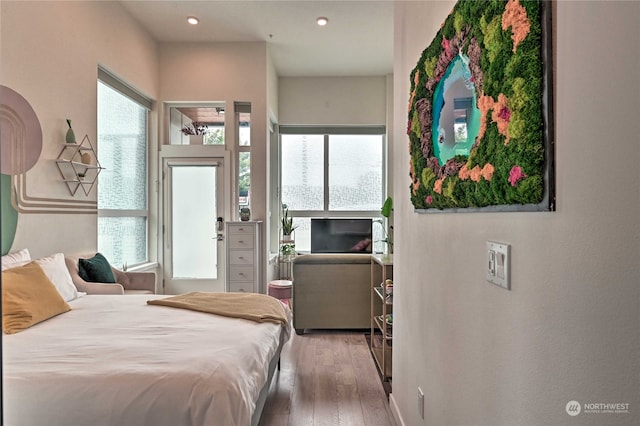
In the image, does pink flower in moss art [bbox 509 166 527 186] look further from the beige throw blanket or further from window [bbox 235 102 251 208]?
window [bbox 235 102 251 208]

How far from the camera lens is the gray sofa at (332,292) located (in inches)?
150

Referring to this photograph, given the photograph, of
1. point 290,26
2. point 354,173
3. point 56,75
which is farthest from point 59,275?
point 354,173

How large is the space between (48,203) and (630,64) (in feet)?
11.6

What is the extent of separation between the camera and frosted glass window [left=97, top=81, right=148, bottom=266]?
390cm

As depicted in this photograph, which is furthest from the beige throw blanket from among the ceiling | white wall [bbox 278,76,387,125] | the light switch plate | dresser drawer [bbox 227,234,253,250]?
white wall [bbox 278,76,387,125]

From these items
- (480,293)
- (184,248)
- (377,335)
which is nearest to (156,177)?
(184,248)

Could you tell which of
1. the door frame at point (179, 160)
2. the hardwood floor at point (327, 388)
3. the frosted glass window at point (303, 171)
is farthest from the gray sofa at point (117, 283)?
the frosted glass window at point (303, 171)

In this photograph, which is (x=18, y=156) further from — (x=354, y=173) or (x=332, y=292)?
(x=354, y=173)

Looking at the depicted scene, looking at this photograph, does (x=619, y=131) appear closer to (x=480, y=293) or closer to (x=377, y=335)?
(x=480, y=293)

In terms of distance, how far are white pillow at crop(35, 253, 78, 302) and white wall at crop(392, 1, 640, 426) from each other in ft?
8.50

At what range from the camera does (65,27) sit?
3186mm

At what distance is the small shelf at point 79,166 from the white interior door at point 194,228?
152 cm

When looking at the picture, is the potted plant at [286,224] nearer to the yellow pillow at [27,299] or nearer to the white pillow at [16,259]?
the white pillow at [16,259]

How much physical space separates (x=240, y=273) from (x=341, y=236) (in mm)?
1817
